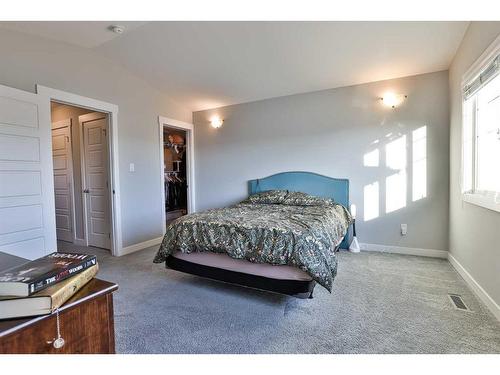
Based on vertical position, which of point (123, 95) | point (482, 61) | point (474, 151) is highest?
point (123, 95)

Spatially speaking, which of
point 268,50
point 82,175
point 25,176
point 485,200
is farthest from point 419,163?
point 82,175

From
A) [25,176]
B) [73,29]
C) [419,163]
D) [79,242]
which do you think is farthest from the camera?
[79,242]

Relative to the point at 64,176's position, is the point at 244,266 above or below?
below

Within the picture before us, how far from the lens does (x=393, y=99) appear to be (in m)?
3.43

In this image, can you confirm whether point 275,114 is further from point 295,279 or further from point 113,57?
point 295,279

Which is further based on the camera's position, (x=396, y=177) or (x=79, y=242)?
(x=79, y=242)

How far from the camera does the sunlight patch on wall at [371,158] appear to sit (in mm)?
3585

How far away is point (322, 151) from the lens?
12.8ft

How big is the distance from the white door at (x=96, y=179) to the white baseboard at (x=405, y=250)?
3723mm

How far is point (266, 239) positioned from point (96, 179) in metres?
3.13

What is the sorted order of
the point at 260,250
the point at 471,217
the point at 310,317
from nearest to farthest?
the point at 310,317, the point at 260,250, the point at 471,217

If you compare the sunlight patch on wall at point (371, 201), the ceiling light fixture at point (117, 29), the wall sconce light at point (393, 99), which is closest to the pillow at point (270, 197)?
the sunlight patch on wall at point (371, 201)

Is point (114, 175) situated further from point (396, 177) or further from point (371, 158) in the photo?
point (396, 177)
